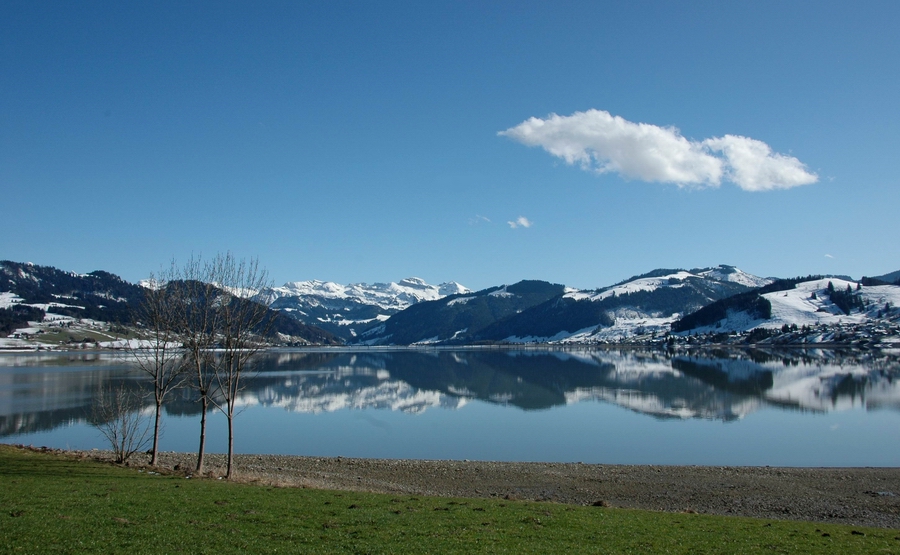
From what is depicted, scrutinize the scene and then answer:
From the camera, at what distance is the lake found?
40.4m

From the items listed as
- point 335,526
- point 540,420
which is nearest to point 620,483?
point 335,526

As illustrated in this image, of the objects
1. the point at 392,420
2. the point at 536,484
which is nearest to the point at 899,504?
the point at 536,484

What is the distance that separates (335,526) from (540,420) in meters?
42.1

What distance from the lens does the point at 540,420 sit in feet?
182

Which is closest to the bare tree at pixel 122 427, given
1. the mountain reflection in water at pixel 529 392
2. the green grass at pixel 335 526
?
the green grass at pixel 335 526

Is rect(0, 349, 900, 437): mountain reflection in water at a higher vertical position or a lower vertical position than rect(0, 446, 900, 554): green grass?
lower

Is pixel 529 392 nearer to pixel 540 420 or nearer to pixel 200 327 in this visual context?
pixel 540 420

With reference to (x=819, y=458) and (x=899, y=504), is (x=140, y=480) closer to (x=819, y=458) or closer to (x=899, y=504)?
(x=899, y=504)

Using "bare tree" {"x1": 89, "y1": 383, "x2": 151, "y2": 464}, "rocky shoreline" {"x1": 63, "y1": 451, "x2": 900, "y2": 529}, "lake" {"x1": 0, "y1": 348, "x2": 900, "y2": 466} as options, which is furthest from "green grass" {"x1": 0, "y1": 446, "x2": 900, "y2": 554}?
"lake" {"x1": 0, "y1": 348, "x2": 900, "y2": 466}

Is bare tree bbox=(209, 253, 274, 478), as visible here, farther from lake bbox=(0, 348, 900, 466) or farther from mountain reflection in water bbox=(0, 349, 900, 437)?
mountain reflection in water bbox=(0, 349, 900, 437)

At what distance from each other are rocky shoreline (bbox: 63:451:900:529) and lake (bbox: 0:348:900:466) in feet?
16.5

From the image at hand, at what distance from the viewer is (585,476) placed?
30.4 metres

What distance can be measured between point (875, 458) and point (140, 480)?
4166 centimetres

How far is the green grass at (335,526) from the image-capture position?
13578 millimetres
